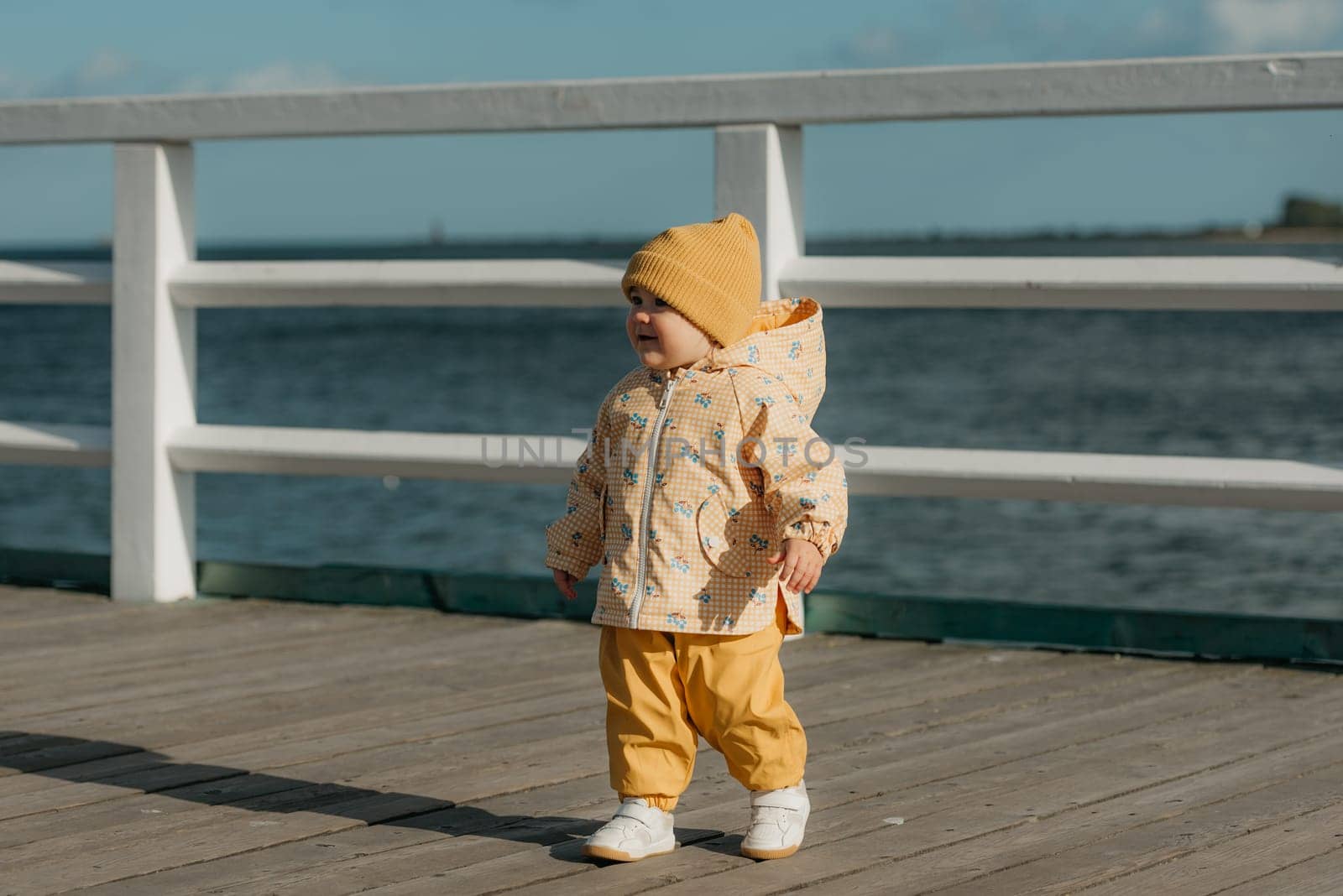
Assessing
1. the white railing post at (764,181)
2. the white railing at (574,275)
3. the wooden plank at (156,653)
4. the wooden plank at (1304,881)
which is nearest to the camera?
the wooden plank at (1304,881)

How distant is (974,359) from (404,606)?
3864 cm

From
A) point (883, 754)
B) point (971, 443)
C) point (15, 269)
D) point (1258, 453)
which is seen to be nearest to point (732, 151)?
point (883, 754)

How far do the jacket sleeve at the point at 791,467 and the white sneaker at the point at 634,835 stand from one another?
45 cm

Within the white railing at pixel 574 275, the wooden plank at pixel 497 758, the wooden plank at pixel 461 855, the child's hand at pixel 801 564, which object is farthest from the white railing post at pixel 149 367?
the child's hand at pixel 801 564

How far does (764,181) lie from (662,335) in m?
1.69

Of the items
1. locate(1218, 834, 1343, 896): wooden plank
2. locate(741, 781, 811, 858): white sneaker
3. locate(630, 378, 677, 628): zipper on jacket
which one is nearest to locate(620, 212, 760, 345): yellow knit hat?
locate(630, 378, 677, 628): zipper on jacket

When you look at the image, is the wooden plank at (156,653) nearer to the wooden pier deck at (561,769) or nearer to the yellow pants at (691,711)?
the wooden pier deck at (561,769)

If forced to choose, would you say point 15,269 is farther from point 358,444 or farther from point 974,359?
point 974,359

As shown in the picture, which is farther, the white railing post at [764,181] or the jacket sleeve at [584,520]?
the white railing post at [764,181]

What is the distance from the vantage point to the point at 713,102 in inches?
173

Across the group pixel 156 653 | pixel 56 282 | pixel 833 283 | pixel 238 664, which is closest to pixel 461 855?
pixel 238 664

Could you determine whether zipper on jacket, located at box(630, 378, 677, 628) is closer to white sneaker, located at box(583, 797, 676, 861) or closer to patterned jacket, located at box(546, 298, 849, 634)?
patterned jacket, located at box(546, 298, 849, 634)

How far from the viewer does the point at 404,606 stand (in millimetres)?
4965

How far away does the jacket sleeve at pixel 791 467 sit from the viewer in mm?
2670
